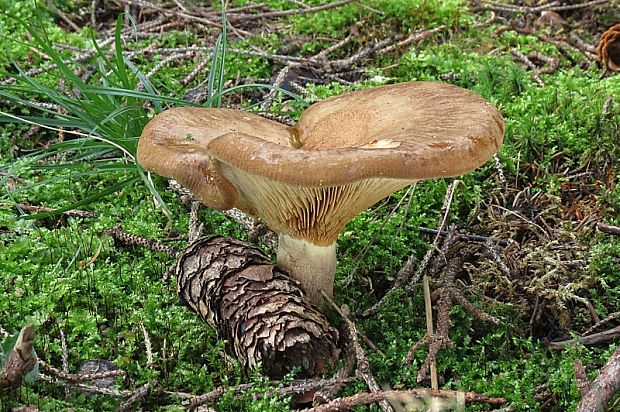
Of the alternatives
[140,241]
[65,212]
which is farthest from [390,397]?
[65,212]

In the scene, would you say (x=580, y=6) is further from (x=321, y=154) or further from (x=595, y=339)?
(x=321, y=154)

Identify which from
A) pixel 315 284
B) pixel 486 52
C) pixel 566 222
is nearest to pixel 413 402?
pixel 315 284

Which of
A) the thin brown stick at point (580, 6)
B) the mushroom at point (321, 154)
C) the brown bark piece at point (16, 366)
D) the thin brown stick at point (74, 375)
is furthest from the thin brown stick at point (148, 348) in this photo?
the thin brown stick at point (580, 6)

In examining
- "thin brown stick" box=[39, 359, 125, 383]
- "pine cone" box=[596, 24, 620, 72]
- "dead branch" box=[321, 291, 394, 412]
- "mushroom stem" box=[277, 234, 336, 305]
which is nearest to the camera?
"dead branch" box=[321, 291, 394, 412]

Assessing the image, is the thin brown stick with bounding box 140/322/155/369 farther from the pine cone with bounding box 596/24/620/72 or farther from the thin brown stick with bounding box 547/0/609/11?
the thin brown stick with bounding box 547/0/609/11

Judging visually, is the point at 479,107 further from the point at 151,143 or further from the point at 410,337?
the point at 151,143

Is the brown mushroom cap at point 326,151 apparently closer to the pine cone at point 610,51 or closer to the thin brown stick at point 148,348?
the thin brown stick at point 148,348

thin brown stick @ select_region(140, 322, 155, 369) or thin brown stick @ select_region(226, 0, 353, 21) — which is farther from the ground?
thin brown stick @ select_region(226, 0, 353, 21)

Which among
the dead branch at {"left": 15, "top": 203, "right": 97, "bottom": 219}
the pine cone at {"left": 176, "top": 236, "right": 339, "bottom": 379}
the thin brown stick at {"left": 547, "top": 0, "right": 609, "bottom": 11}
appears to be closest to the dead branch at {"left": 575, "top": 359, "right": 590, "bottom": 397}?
the pine cone at {"left": 176, "top": 236, "right": 339, "bottom": 379}
